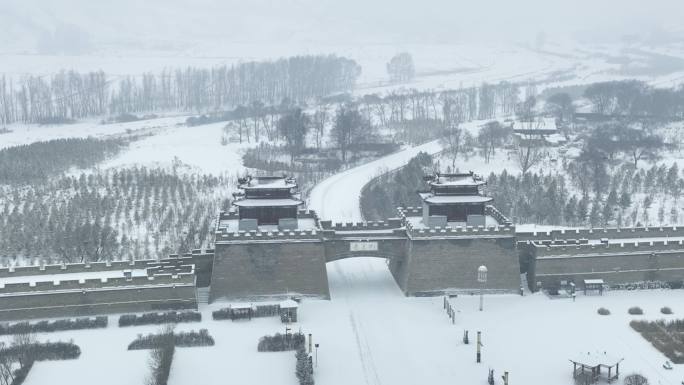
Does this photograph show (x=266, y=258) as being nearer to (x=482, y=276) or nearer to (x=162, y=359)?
(x=162, y=359)

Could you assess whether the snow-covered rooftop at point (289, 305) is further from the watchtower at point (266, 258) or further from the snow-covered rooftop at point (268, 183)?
the snow-covered rooftop at point (268, 183)

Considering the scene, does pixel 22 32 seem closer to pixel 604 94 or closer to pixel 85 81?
pixel 85 81

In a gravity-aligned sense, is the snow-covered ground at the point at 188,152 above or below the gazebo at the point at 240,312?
above

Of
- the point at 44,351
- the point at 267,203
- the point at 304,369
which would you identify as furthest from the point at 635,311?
the point at 44,351

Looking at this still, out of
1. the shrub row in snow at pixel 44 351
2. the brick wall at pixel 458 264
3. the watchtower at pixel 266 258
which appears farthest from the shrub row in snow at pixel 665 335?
the shrub row in snow at pixel 44 351

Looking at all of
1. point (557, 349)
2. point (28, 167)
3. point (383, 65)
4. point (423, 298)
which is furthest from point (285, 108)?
point (557, 349)
